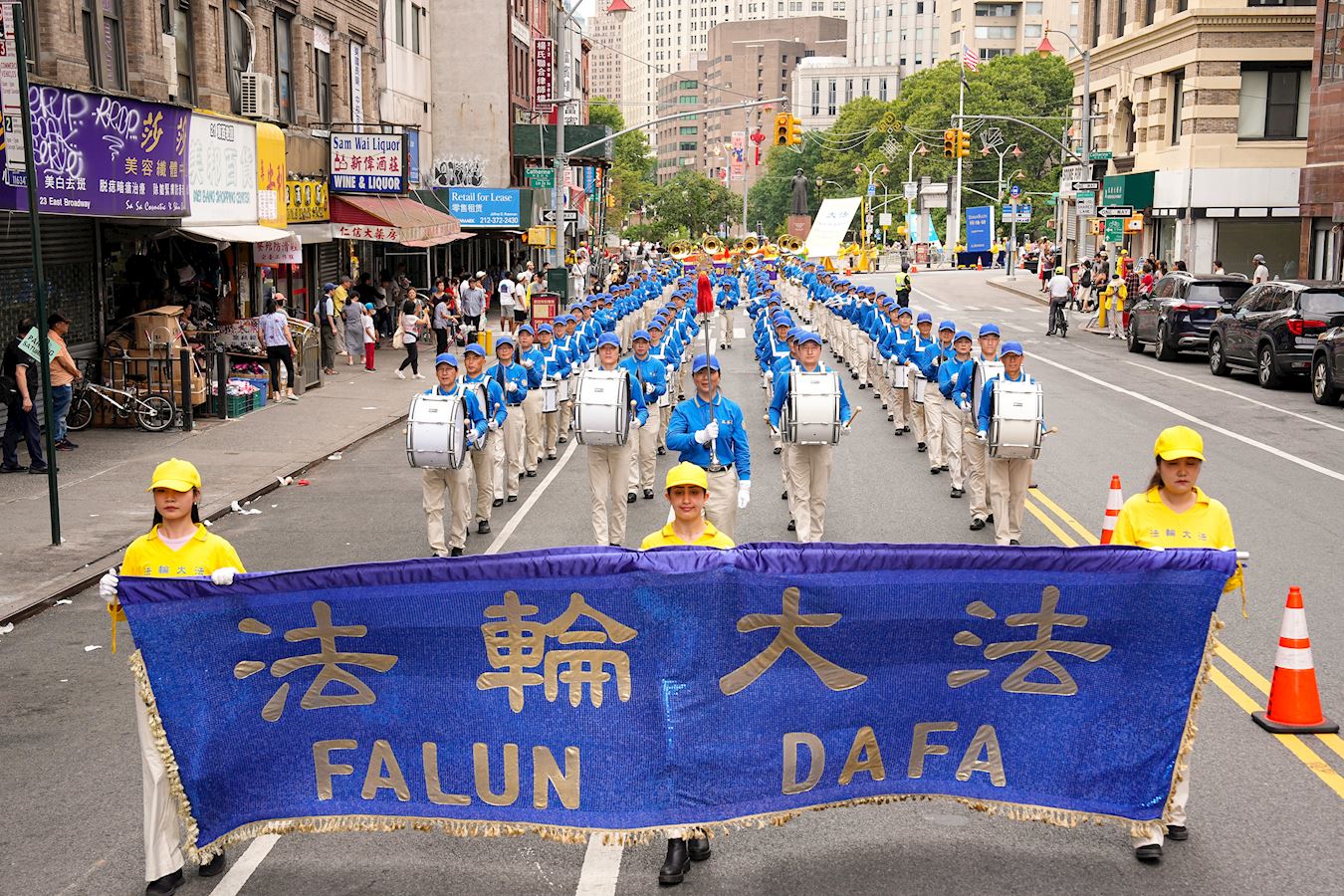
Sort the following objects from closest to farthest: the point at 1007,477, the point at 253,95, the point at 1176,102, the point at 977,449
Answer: the point at 1007,477
the point at 977,449
the point at 253,95
the point at 1176,102

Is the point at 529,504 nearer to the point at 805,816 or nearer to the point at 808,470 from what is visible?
the point at 808,470

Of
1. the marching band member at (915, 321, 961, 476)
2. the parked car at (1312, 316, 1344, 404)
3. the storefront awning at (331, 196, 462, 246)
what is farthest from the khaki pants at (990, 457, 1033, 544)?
the storefront awning at (331, 196, 462, 246)

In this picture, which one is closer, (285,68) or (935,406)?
(935,406)

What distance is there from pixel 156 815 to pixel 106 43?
1838 centimetres

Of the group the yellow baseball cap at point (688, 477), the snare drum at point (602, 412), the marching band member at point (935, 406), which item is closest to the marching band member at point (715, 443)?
the snare drum at point (602, 412)

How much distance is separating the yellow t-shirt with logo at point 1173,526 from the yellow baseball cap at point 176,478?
4.27m

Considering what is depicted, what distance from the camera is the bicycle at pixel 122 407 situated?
2042cm

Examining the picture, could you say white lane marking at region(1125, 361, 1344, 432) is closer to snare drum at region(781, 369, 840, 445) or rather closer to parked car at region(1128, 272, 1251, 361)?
parked car at region(1128, 272, 1251, 361)

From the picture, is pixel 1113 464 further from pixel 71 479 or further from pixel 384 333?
pixel 384 333

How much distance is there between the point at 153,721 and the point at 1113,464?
1381 centimetres

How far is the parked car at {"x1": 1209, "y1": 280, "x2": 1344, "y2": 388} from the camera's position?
25438mm

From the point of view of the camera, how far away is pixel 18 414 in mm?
17031

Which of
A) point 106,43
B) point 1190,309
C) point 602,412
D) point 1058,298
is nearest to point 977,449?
point 602,412

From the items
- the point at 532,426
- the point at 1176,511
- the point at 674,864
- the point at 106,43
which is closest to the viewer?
the point at 674,864
